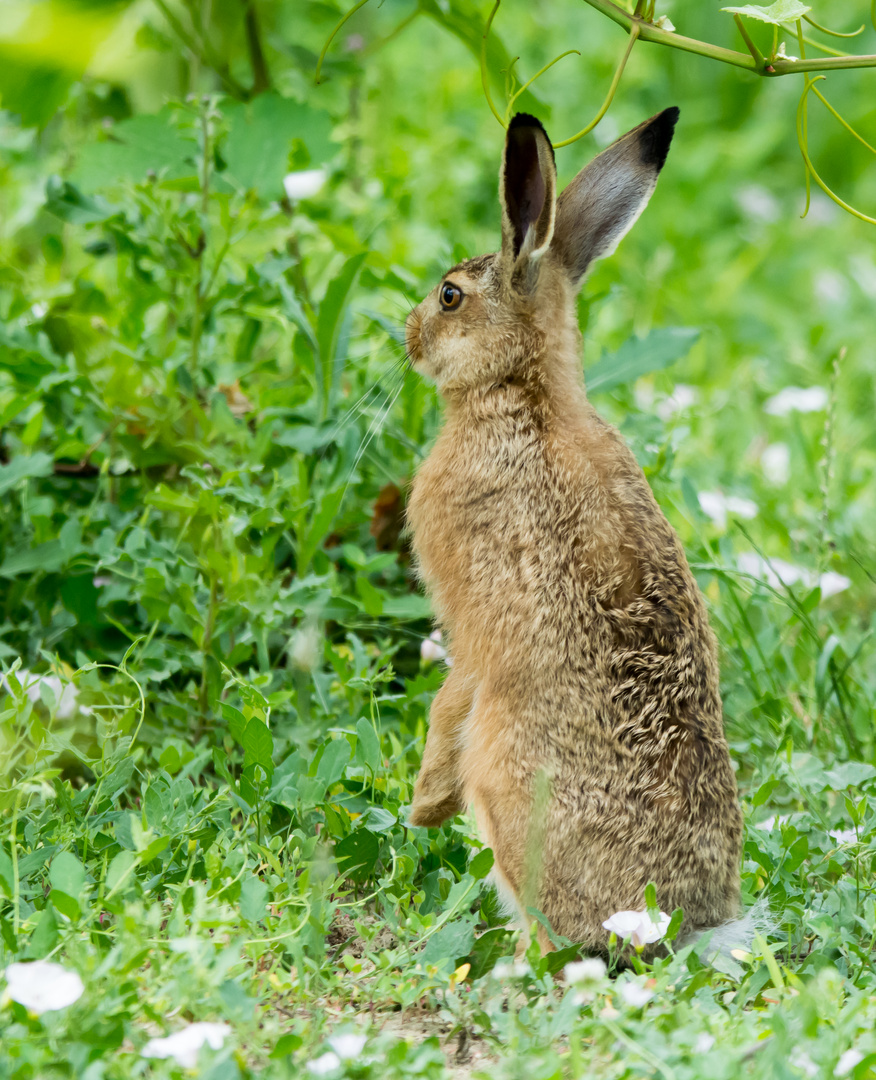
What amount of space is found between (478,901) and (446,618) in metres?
0.76

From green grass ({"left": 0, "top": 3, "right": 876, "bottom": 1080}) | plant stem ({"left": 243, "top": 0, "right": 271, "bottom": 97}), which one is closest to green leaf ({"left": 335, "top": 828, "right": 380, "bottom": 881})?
green grass ({"left": 0, "top": 3, "right": 876, "bottom": 1080})

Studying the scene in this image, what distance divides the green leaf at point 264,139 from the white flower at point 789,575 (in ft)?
7.31

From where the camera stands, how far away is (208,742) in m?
3.67

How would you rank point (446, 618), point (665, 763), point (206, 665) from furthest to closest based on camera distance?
1. point (206, 665)
2. point (446, 618)
3. point (665, 763)

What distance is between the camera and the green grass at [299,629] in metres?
2.34

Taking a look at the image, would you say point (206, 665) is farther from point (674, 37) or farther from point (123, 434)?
point (674, 37)

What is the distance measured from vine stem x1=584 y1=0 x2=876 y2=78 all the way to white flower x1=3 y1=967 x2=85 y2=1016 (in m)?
2.42

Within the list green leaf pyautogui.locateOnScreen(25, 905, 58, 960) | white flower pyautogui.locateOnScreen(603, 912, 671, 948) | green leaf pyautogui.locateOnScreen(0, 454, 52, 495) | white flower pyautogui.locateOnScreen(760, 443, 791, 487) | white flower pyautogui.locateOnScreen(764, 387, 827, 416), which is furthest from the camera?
white flower pyautogui.locateOnScreen(764, 387, 827, 416)

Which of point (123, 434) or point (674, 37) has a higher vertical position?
point (674, 37)

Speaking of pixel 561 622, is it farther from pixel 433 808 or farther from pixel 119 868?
pixel 119 868

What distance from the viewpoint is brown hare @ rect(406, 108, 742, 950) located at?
2795 millimetres

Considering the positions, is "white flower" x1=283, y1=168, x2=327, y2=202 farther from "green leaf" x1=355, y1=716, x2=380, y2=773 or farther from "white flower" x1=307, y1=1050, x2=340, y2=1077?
"white flower" x1=307, y1=1050, x2=340, y2=1077

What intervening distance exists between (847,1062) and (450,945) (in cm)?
87

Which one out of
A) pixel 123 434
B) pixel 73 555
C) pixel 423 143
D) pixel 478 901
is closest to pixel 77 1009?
pixel 478 901
